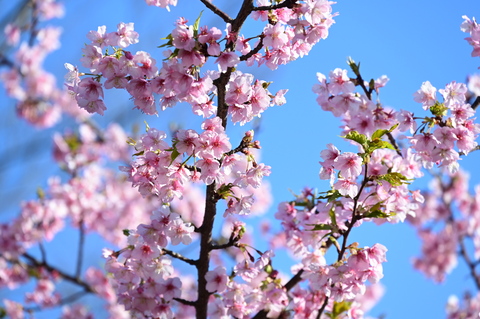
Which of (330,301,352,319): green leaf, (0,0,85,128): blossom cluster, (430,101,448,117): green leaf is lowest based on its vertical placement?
(330,301,352,319): green leaf

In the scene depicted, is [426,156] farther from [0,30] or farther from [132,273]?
[0,30]

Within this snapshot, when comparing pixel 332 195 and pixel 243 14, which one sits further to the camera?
pixel 332 195

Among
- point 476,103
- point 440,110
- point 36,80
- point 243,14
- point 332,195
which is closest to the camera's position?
point 243,14

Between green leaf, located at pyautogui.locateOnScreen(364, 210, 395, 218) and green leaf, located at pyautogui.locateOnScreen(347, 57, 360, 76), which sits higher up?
green leaf, located at pyautogui.locateOnScreen(347, 57, 360, 76)

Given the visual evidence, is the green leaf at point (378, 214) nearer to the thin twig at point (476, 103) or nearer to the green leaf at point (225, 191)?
the green leaf at point (225, 191)

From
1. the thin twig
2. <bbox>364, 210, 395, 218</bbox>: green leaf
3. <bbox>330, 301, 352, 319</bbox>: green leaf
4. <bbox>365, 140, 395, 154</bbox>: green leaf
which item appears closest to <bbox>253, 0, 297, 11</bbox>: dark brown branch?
<bbox>365, 140, 395, 154</bbox>: green leaf

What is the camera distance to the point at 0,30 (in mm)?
4348

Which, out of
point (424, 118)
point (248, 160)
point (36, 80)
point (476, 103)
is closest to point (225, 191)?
point (248, 160)

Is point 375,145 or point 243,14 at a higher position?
point 243,14

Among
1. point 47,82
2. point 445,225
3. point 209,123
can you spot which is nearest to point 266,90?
point 209,123

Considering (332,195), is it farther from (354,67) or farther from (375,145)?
(354,67)

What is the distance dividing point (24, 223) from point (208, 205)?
172 inches

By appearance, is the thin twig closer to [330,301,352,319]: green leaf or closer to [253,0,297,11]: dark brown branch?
[253,0,297,11]: dark brown branch

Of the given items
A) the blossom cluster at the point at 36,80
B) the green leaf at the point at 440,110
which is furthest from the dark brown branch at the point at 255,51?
the blossom cluster at the point at 36,80
